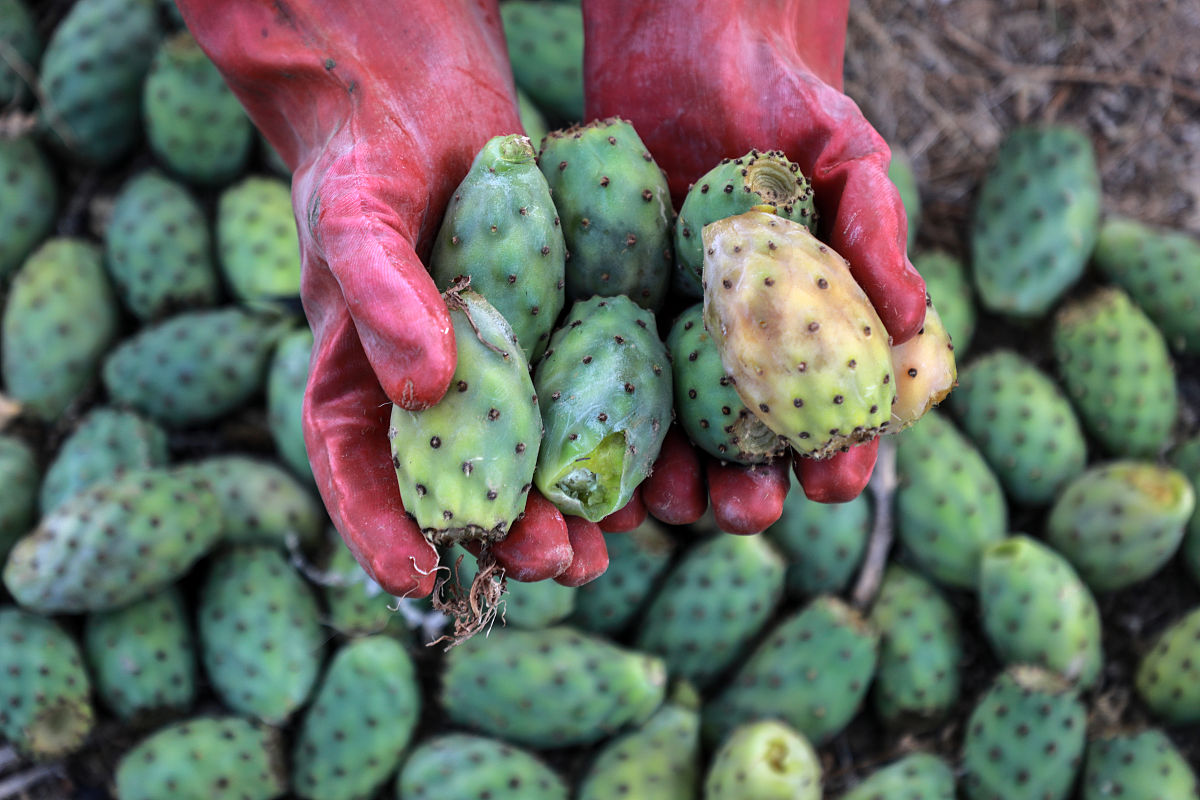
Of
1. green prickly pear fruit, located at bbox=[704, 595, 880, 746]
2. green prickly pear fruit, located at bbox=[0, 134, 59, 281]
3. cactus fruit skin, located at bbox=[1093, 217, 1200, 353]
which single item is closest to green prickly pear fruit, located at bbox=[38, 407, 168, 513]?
green prickly pear fruit, located at bbox=[0, 134, 59, 281]

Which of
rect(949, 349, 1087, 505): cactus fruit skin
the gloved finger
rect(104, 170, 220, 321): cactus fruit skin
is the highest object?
the gloved finger

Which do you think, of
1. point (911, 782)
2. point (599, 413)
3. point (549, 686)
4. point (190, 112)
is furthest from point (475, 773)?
point (190, 112)

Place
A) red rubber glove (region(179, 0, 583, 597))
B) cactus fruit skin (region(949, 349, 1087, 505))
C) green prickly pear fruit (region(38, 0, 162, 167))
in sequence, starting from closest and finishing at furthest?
red rubber glove (region(179, 0, 583, 597)), cactus fruit skin (region(949, 349, 1087, 505)), green prickly pear fruit (region(38, 0, 162, 167))

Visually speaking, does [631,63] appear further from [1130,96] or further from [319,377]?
[1130,96]

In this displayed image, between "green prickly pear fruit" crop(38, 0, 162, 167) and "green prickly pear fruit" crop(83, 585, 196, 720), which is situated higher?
"green prickly pear fruit" crop(38, 0, 162, 167)

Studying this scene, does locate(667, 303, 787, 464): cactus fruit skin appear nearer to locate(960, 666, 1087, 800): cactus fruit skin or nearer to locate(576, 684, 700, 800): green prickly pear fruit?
locate(576, 684, 700, 800): green prickly pear fruit

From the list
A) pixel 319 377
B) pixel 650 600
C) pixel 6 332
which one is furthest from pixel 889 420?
pixel 6 332

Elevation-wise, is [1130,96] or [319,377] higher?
[319,377]
